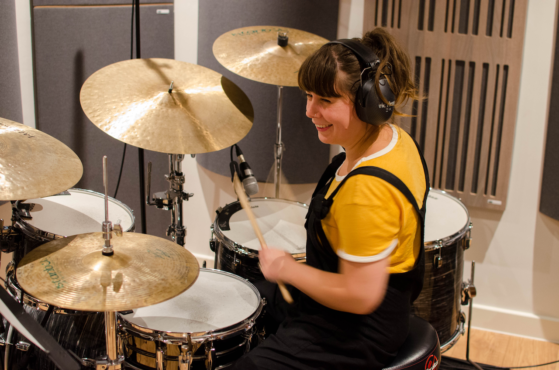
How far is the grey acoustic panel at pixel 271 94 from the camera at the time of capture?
7.24 feet

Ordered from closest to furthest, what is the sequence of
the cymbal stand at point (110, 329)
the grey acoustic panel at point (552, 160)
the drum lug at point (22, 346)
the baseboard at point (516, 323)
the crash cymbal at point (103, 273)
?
1. the crash cymbal at point (103, 273)
2. the cymbal stand at point (110, 329)
3. the drum lug at point (22, 346)
4. the grey acoustic panel at point (552, 160)
5. the baseboard at point (516, 323)

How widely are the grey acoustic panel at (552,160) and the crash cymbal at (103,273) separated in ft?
5.60

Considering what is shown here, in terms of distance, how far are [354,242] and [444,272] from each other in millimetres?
850

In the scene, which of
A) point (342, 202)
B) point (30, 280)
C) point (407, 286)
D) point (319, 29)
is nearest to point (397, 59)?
point (342, 202)

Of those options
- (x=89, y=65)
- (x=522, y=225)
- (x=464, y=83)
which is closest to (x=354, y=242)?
(x=464, y=83)

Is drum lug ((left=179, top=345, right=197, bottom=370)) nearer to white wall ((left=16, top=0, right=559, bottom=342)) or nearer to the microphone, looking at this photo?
the microphone

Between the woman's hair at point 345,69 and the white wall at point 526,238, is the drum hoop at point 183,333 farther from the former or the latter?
the white wall at point 526,238

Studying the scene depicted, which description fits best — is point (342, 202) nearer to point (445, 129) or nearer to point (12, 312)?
point (12, 312)

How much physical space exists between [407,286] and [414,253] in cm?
8

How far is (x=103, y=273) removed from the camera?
3.39 feet

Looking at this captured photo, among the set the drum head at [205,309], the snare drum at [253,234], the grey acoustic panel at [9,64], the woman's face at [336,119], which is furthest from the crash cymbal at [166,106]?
the grey acoustic panel at [9,64]

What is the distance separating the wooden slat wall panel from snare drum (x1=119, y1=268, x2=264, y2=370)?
1.29m

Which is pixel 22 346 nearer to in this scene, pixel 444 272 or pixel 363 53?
pixel 363 53

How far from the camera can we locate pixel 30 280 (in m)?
1.00
